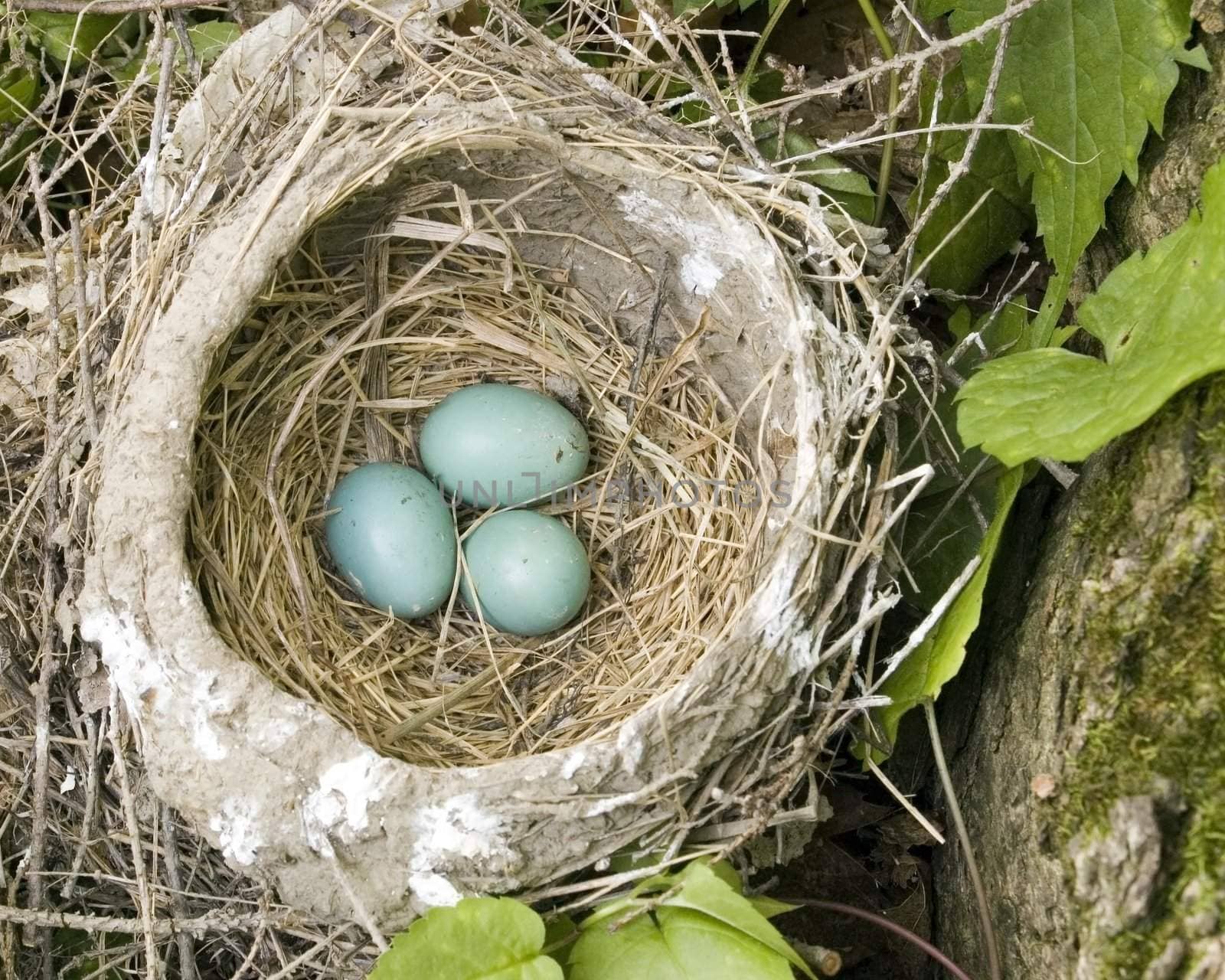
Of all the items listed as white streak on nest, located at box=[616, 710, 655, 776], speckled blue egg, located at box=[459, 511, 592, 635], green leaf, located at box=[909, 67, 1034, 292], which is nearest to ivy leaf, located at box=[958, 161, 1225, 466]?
green leaf, located at box=[909, 67, 1034, 292]

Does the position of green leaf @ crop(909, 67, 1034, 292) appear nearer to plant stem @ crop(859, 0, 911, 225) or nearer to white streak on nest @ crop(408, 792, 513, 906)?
plant stem @ crop(859, 0, 911, 225)

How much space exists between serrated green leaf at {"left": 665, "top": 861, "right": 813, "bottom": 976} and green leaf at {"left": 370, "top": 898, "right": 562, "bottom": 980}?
18 centimetres

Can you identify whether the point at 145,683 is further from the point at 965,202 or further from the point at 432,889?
the point at 965,202

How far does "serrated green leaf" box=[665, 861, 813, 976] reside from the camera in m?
1.21

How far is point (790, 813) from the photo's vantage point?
1376 millimetres

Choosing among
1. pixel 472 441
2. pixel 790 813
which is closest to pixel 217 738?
pixel 472 441

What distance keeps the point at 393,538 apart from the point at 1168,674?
1143 millimetres

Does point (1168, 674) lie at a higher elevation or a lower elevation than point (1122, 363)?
lower

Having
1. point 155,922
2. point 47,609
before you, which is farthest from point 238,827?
point 47,609

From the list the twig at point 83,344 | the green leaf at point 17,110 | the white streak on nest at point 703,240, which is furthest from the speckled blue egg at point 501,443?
the green leaf at point 17,110

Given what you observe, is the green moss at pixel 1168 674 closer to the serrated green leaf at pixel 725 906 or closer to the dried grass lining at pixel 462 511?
the serrated green leaf at pixel 725 906

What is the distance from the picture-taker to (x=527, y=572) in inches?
67.9

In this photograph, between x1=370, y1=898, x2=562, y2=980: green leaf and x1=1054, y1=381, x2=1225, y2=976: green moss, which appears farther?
x1=370, y1=898, x2=562, y2=980: green leaf

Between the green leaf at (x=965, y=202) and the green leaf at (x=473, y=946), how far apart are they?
46.5 inches
